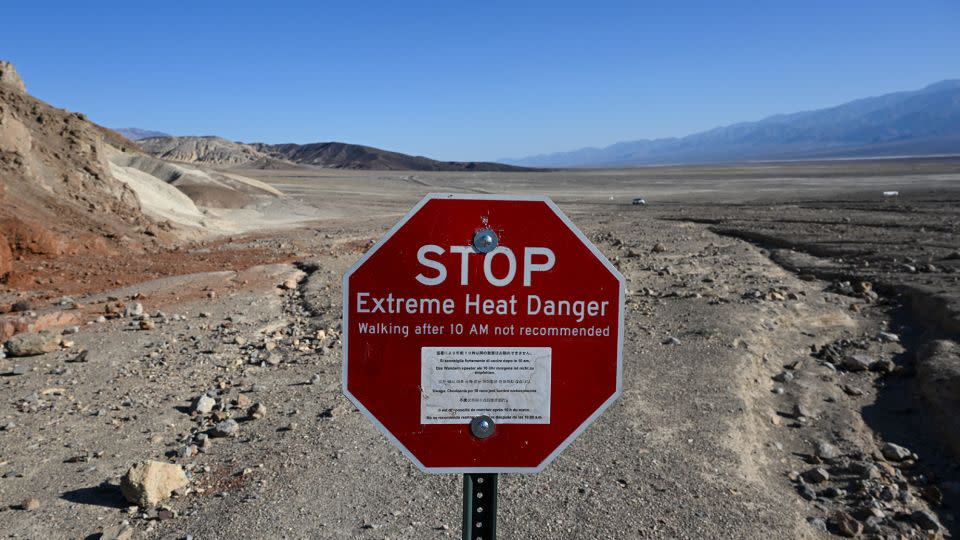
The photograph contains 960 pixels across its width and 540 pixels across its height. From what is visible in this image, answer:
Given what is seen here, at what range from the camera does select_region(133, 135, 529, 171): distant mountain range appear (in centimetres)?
12306

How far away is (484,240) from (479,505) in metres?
0.70

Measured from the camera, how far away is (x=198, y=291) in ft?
33.0

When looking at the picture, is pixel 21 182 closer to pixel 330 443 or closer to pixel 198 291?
pixel 198 291

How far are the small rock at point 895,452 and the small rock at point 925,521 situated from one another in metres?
1.01

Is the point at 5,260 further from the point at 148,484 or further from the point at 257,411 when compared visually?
the point at 148,484

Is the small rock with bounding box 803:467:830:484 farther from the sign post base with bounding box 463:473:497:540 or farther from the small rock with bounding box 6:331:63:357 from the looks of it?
the small rock with bounding box 6:331:63:357

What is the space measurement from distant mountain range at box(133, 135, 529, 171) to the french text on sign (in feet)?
388

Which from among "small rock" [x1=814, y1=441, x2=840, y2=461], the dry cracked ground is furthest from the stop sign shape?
"small rock" [x1=814, y1=441, x2=840, y2=461]

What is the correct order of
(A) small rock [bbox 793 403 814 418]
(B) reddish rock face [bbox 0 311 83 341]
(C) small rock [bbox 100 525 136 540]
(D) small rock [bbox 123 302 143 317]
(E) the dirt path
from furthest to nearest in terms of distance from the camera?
(D) small rock [bbox 123 302 143 317]
(B) reddish rock face [bbox 0 311 83 341]
(A) small rock [bbox 793 403 814 418]
(E) the dirt path
(C) small rock [bbox 100 525 136 540]

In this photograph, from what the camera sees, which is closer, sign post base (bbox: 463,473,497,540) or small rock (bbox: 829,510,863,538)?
sign post base (bbox: 463,473,497,540)

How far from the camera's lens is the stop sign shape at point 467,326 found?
1896 millimetres

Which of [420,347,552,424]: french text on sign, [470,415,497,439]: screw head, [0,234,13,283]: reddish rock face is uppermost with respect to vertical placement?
[420,347,552,424]: french text on sign

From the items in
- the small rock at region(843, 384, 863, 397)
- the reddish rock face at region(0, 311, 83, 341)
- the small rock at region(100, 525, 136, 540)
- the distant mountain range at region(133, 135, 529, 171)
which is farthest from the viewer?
the distant mountain range at region(133, 135, 529, 171)

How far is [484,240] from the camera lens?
1887 mm
